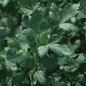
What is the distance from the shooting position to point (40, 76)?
1462mm

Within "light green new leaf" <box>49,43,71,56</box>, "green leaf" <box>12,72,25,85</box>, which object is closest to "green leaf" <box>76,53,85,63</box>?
"light green new leaf" <box>49,43,71,56</box>

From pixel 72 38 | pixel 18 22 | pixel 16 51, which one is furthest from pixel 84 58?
pixel 18 22

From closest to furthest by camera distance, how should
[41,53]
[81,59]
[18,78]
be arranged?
[41,53] → [18,78] → [81,59]

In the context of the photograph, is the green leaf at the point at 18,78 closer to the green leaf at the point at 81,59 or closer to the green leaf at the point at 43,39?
the green leaf at the point at 43,39

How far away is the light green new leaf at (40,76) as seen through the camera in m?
1.45

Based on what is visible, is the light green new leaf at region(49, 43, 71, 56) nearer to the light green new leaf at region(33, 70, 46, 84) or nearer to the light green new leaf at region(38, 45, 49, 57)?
the light green new leaf at region(38, 45, 49, 57)

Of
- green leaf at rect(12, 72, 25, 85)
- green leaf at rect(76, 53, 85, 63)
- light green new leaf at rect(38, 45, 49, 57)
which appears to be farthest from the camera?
green leaf at rect(76, 53, 85, 63)

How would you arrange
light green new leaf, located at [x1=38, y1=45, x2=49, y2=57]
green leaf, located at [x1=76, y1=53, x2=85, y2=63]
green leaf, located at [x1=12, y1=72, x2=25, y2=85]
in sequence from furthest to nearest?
green leaf, located at [x1=76, y1=53, x2=85, y2=63] < green leaf, located at [x1=12, y1=72, x2=25, y2=85] < light green new leaf, located at [x1=38, y1=45, x2=49, y2=57]

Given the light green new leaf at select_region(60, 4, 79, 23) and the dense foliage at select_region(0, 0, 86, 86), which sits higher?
the light green new leaf at select_region(60, 4, 79, 23)

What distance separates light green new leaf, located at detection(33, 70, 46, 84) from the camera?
1.45 m

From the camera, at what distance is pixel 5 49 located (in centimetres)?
157

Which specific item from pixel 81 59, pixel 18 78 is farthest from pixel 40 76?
pixel 81 59

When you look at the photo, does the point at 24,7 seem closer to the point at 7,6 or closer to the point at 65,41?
the point at 65,41

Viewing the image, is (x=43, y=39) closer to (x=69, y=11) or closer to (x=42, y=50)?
(x=42, y=50)
